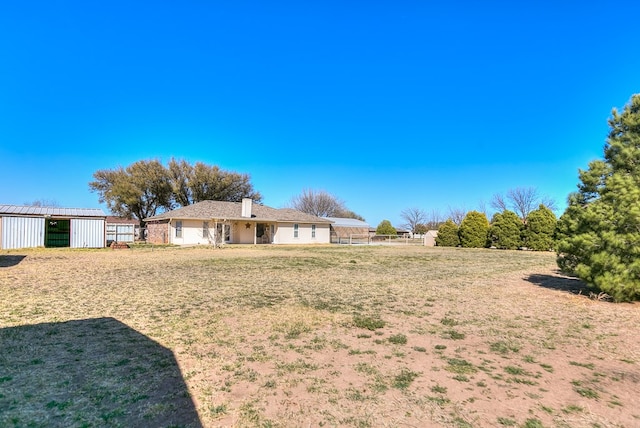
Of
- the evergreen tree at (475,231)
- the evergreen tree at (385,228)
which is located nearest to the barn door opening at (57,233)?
the evergreen tree at (475,231)

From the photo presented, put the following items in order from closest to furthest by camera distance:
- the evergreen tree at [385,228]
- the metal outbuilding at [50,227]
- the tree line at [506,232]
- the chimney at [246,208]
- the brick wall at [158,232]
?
the metal outbuilding at [50,227] → the tree line at [506,232] → the brick wall at [158,232] → the chimney at [246,208] → the evergreen tree at [385,228]

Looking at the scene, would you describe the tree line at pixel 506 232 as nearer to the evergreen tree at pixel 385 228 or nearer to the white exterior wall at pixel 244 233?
the white exterior wall at pixel 244 233

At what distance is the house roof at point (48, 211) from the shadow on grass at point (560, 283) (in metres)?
22.8

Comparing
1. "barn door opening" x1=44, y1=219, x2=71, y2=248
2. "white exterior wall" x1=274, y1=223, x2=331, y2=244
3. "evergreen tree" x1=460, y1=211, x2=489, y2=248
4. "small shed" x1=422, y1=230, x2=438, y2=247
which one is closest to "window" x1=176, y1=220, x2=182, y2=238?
"barn door opening" x1=44, y1=219, x2=71, y2=248

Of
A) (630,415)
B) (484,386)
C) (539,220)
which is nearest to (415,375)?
(484,386)

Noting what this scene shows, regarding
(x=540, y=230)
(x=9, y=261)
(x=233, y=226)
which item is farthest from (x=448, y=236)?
(x=9, y=261)

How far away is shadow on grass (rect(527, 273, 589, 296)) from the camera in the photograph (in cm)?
827

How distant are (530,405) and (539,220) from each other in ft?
88.1

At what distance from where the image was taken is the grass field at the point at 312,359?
8.73 feet

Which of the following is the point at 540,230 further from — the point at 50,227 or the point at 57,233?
the point at 50,227

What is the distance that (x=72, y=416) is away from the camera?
8.29 feet

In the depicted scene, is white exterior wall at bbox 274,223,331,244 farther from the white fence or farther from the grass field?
the grass field

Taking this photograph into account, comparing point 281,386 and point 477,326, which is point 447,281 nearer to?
point 477,326

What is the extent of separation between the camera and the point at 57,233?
2100 centimetres
